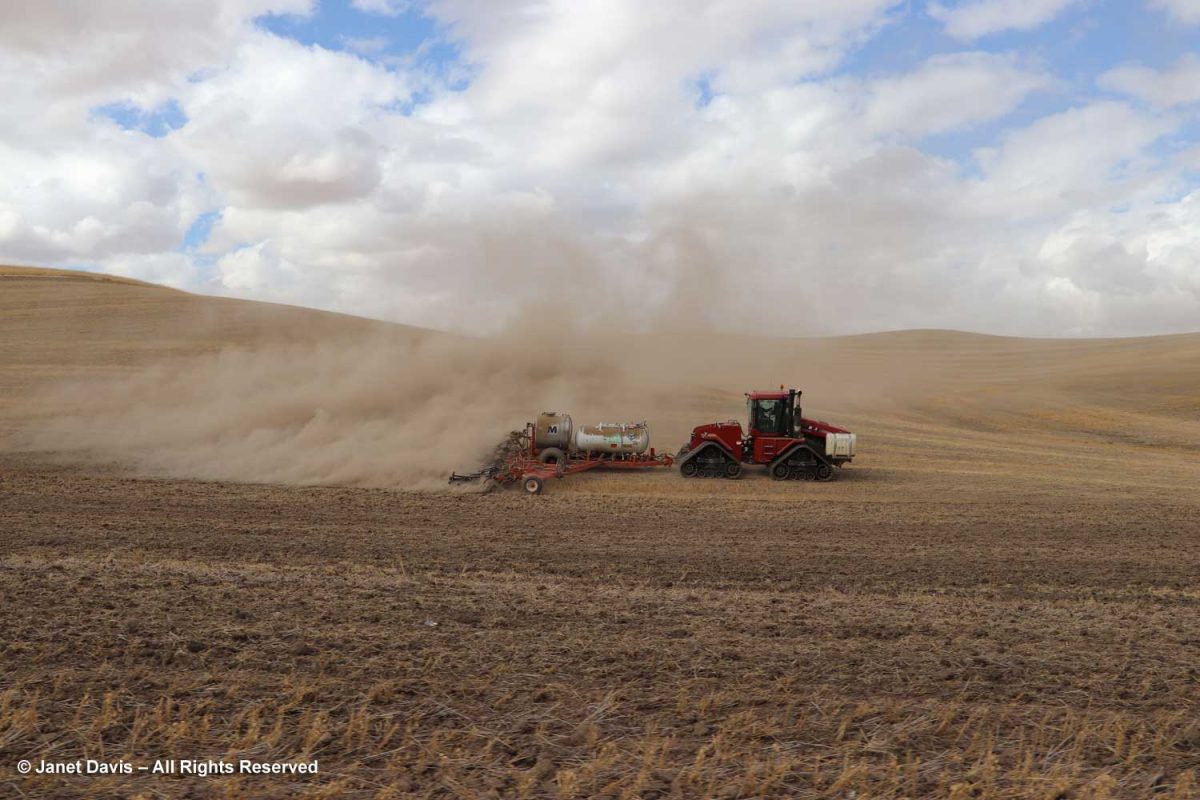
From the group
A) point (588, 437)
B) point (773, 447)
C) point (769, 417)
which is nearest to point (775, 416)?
point (769, 417)

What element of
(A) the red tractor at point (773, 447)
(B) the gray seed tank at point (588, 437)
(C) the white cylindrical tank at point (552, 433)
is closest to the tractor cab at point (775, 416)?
(A) the red tractor at point (773, 447)

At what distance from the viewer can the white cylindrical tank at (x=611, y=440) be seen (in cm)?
2308

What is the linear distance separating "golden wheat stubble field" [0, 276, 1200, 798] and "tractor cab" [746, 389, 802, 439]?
1.64 m

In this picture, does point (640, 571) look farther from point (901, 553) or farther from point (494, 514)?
point (494, 514)

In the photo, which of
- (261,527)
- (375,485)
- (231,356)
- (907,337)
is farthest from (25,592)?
(907,337)

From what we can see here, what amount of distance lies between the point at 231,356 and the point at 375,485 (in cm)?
1995

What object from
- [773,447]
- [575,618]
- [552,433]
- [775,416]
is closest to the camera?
[575,618]

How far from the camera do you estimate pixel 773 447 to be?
23031mm

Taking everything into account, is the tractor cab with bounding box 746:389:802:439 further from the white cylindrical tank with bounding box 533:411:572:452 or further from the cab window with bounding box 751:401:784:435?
the white cylindrical tank with bounding box 533:411:572:452

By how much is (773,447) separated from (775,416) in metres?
0.88

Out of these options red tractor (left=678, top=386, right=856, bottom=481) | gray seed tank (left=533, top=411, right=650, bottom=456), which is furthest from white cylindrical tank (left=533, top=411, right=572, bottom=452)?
red tractor (left=678, top=386, right=856, bottom=481)

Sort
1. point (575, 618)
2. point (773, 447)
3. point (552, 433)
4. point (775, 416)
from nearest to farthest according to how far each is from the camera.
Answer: point (575, 618) < point (552, 433) < point (773, 447) < point (775, 416)

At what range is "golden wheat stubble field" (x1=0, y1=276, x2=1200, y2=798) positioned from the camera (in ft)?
19.1

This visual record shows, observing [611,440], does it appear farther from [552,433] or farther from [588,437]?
[552,433]
